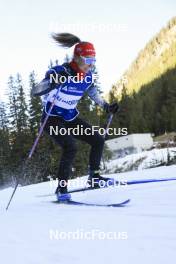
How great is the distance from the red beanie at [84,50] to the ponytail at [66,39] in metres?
0.12

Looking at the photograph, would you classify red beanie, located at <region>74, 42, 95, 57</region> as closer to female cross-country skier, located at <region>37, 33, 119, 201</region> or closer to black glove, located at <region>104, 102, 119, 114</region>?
female cross-country skier, located at <region>37, 33, 119, 201</region>

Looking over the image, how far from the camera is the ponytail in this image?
6.62 m

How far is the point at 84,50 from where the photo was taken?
6535 millimetres

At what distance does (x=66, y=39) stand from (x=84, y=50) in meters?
0.35

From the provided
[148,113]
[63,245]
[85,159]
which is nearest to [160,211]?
[63,245]

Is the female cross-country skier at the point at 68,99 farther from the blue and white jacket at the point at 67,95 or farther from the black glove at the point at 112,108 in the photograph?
the black glove at the point at 112,108

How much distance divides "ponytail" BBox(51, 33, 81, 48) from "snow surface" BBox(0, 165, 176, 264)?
239 cm

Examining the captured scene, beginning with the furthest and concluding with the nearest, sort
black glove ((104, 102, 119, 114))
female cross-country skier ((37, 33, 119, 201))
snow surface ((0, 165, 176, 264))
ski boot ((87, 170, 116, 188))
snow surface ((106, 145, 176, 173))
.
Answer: snow surface ((106, 145, 176, 173)) < black glove ((104, 102, 119, 114)) < ski boot ((87, 170, 116, 188)) < female cross-country skier ((37, 33, 119, 201)) < snow surface ((0, 165, 176, 264))

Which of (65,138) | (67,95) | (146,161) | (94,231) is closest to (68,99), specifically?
(67,95)

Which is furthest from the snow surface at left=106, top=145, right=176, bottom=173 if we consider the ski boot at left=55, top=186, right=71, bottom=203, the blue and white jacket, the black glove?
the ski boot at left=55, top=186, right=71, bottom=203

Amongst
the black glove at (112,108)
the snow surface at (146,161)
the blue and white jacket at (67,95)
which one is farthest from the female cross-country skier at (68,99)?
the snow surface at (146,161)

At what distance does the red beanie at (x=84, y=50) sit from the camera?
21.4 ft

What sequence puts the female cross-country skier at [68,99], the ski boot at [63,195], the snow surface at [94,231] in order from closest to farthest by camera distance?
the snow surface at [94,231] → the ski boot at [63,195] → the female cross-country skier at [68,99]

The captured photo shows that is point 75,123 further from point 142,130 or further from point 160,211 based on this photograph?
point 142,130
